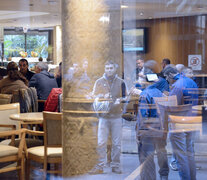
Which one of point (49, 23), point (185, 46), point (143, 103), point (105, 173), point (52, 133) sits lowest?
point (105, 173)

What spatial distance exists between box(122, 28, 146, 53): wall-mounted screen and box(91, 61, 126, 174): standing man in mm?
708

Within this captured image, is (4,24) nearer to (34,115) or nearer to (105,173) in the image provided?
(34,115)

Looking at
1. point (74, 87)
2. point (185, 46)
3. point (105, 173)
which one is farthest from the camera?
point (185, 46)

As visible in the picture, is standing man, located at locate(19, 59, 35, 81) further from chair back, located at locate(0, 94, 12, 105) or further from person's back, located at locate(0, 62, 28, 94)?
chair back, located at locate(0, 94, 12, 105)

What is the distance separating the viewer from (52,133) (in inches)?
136

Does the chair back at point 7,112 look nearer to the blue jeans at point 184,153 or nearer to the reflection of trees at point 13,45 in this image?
the blue jeans at point 184,153

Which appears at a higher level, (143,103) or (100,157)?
(143,103)

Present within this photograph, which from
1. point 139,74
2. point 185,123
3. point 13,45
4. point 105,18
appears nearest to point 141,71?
point 139,74

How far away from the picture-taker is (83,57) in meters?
2.96

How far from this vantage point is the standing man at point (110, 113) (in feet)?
9.94

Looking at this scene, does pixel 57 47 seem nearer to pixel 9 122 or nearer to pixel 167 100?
pixel 9 122

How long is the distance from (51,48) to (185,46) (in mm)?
3169

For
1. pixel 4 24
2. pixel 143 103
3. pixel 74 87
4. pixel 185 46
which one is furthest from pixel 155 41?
pixel 4 24

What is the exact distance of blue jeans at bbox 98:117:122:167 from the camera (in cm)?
311
